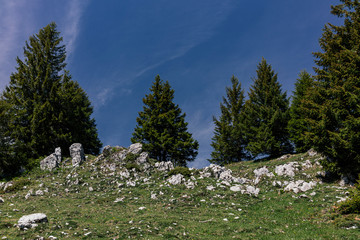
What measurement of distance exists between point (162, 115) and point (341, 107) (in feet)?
78.9

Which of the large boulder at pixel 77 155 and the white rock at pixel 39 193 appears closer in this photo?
the white rock at pixel 39 193

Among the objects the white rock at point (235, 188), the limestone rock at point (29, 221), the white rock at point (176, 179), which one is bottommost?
the white rock at point (235, 188)

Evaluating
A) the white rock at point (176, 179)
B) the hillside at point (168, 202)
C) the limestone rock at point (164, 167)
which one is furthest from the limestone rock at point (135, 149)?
the white rock at point (176, 179)

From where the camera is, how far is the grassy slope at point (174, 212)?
1079 cm

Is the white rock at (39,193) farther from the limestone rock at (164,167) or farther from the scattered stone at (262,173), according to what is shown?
the scattered stone at (262,173)

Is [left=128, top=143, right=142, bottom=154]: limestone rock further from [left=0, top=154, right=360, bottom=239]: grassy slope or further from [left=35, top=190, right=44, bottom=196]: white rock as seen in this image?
[left=35, top=190, right=44, bottom=196]: white rock

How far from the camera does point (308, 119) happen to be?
882 inches

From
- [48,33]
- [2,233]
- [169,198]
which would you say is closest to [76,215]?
[2,233]

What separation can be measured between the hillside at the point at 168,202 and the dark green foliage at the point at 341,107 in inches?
113

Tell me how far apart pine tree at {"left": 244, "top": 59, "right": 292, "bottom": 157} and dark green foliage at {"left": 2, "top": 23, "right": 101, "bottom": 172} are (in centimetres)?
3163

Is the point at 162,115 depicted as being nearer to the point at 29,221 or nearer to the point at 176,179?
the point at 176,179

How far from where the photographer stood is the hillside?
11086 millimetres

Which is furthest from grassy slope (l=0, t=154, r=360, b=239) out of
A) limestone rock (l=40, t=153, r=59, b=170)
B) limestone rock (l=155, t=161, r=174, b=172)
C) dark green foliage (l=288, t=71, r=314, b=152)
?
dark green foliage (l=288, t=71, r=314, b=152)

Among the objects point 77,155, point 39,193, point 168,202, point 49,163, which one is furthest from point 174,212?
point 49,163
